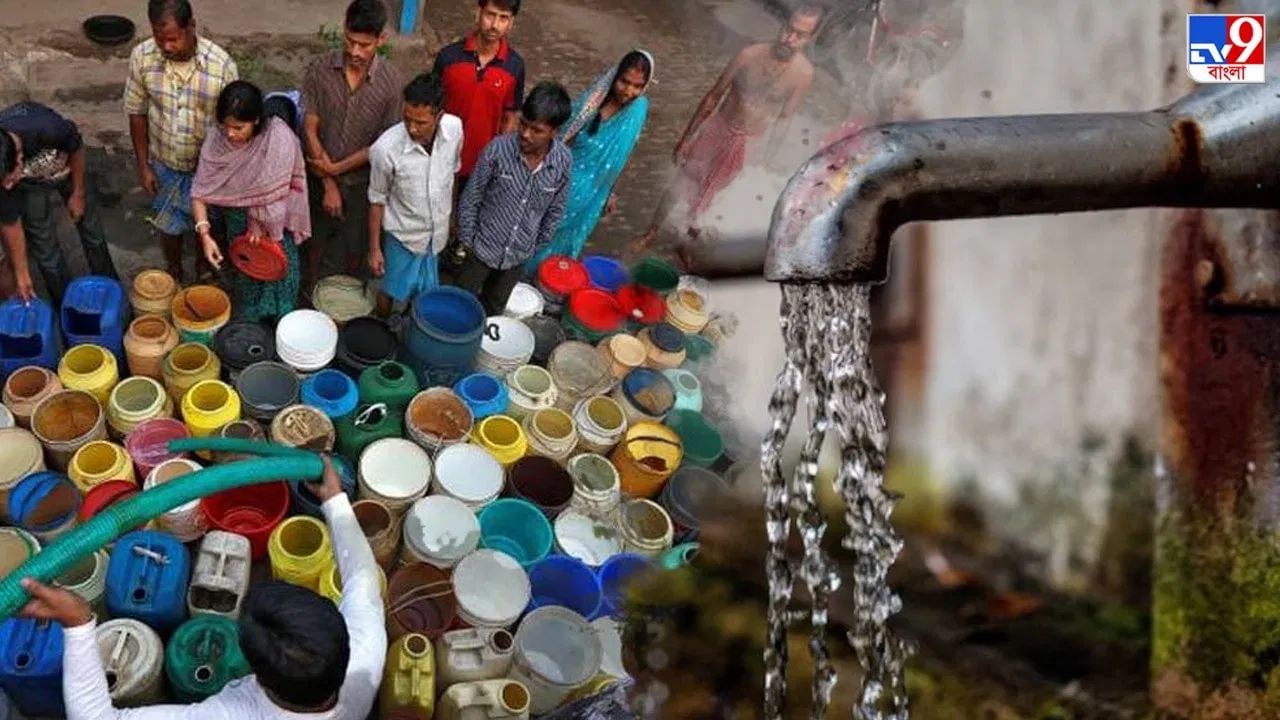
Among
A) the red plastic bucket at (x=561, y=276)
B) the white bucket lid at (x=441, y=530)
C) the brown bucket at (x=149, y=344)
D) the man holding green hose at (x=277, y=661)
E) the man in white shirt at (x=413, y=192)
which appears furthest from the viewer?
the red plastic bucket at (x=561, y=276)

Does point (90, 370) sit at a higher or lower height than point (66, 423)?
higher

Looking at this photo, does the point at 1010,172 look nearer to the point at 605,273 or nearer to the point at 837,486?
the point at 837,486

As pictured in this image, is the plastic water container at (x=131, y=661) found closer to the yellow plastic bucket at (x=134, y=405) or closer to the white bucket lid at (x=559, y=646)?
the yellow plastic bucket at (x=134, y=405)

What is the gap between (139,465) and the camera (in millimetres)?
3455

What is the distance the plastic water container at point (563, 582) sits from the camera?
135 inches

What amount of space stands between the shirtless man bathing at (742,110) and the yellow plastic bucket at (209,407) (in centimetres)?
198

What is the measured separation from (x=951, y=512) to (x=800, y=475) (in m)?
0.93

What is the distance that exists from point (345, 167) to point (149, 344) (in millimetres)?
955

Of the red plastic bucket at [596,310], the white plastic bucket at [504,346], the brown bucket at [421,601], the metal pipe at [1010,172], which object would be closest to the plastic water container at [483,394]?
the white plastic bucket at [504,346]

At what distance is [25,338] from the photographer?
3.69m

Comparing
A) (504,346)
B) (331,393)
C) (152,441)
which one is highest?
(504,346)

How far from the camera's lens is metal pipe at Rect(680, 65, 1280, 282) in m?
1.52

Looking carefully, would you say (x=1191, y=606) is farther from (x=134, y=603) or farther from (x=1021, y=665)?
(x=134, y=603)

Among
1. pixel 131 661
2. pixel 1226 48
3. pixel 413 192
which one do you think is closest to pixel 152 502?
pixel 131 661
